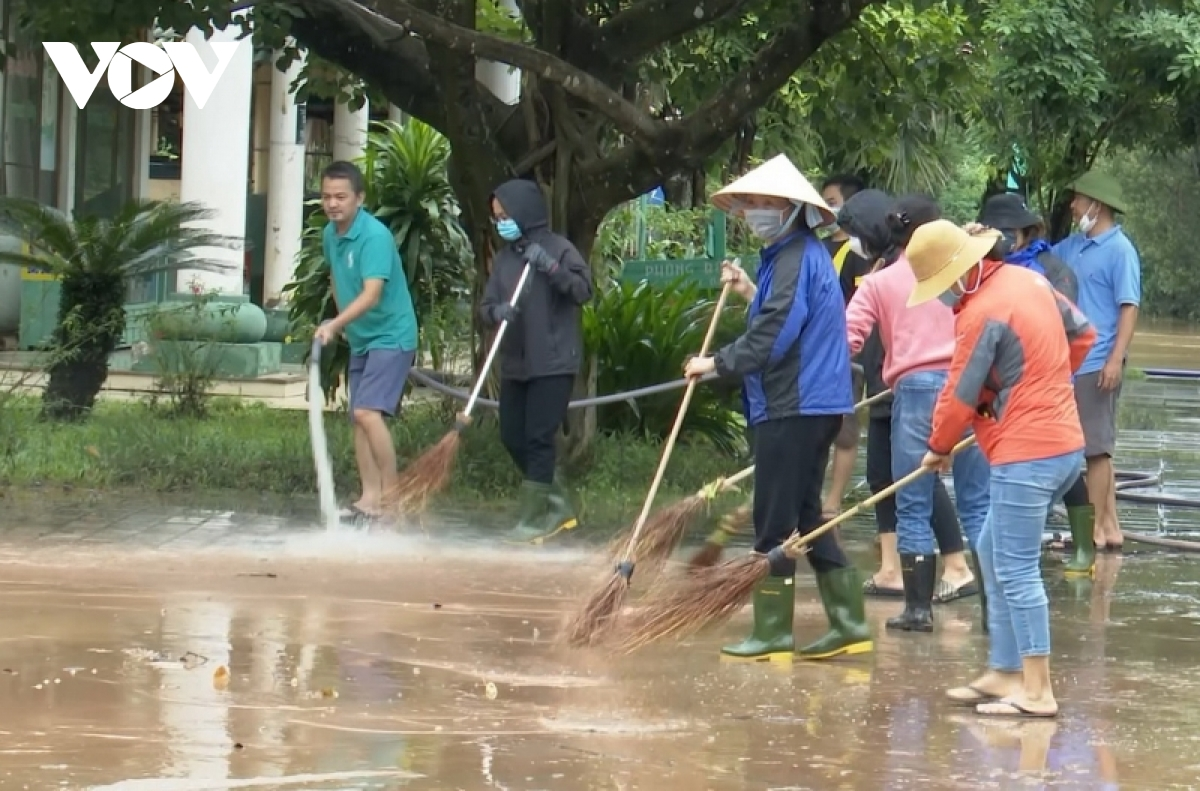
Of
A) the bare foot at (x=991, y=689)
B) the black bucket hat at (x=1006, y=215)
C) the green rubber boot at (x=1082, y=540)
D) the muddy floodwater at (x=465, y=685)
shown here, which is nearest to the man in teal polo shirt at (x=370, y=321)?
the muddy floodwater at (x=465, y=685)

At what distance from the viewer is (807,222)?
731 cm

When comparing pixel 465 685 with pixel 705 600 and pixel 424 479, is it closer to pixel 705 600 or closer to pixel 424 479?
pixel 705 600

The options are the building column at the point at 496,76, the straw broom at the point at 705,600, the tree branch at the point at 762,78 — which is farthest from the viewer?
the building column at the point at 496,76

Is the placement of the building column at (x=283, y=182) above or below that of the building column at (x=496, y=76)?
below

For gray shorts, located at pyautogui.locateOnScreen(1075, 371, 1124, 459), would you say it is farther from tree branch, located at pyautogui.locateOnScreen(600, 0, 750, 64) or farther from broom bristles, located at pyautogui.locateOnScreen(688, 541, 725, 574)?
broom bristles, located at pyautogui.locateOnScreen(688, 541, 725, 574)

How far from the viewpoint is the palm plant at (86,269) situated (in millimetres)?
13008

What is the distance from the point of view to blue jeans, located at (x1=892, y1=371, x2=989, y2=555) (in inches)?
312

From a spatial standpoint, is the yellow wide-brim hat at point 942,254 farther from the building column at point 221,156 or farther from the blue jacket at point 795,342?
the building column at point 221,156

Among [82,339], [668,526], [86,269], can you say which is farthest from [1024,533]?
[86,269]

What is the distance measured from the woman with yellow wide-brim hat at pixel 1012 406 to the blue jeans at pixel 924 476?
1.31 metres

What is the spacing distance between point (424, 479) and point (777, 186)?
3.30 meters

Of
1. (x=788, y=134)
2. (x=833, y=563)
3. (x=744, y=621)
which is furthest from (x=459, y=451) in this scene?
(x=788, y=134)

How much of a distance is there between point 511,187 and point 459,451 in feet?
6.97

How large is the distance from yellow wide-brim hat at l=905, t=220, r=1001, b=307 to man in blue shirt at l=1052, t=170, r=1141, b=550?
3749 millimetres
